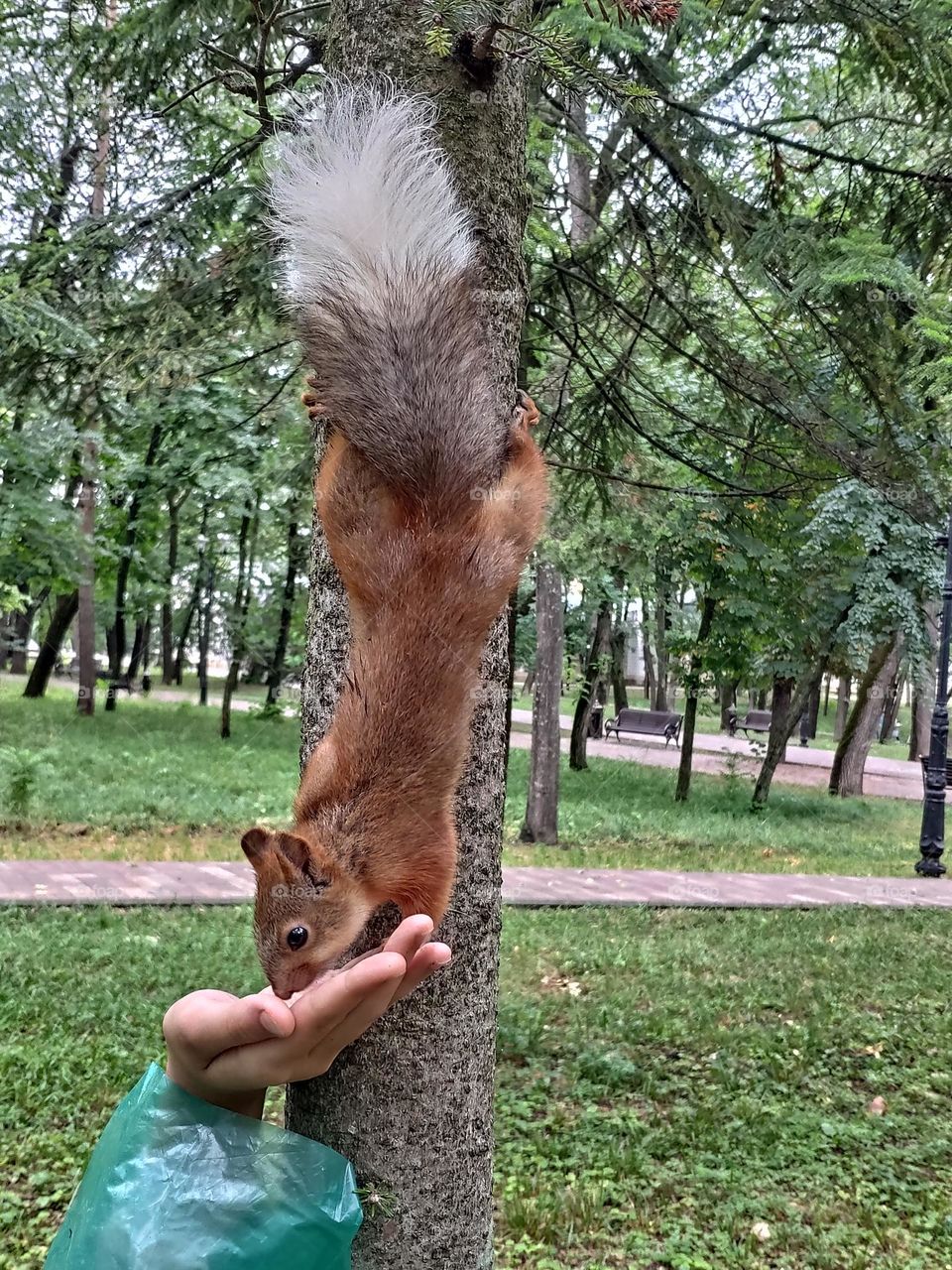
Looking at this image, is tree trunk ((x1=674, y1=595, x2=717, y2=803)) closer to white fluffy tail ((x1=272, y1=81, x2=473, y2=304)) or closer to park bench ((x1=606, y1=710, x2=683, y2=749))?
park bench ((x1=606, y1=710, x2=683, y2=749))

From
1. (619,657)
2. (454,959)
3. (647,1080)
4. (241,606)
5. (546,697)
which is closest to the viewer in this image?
(454,959)

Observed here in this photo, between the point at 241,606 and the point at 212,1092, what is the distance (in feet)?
51.1

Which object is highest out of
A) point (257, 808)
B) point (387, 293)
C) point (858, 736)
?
point (387, 293)

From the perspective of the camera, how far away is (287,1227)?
48.5 inches

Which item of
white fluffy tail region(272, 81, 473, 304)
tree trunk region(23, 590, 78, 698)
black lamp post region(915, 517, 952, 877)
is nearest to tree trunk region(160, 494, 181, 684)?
tree trunk region(23, 590, 78, 698)

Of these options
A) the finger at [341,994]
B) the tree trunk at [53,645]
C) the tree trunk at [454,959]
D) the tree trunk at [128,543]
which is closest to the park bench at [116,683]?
the tree trunk at [128,543]

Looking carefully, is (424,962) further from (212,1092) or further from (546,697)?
(546,697)

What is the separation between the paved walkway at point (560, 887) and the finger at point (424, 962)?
5.92 metres

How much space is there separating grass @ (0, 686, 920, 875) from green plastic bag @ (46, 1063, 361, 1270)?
726 cm

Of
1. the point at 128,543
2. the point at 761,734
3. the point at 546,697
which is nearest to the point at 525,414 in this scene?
the point at 546,697

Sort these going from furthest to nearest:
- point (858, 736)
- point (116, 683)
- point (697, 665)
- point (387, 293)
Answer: point (858, 736) → point (116, 683) → point (697, 665) → point (387, 293)

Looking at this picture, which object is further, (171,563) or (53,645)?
(171,563)

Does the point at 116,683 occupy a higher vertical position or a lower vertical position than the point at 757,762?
higher

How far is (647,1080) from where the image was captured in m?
4.33
